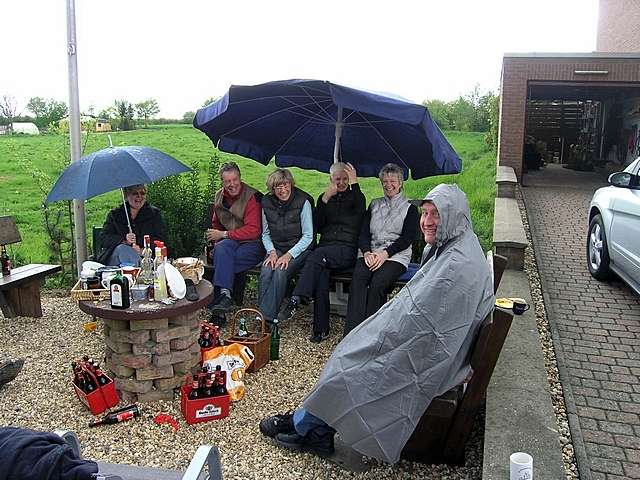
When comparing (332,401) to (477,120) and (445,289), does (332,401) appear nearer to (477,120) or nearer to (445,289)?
(445,289)

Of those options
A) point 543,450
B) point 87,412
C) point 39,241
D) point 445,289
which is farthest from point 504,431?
point 39,241

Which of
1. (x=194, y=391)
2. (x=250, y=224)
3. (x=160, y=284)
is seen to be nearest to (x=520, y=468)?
(x=194, y=391)

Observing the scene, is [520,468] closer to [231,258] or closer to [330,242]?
[330,242]

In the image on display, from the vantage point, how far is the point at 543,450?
295cm

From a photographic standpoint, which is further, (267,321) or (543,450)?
(267,321)

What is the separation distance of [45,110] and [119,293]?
22.4 feet

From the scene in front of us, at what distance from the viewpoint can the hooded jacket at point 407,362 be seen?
303 centimetres

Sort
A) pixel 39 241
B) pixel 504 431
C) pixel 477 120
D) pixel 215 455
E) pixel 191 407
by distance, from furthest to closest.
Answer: pixel 477 120 < pixel 39 241 < pixel 191 407 < pixel 504 431 < pixel 215 455

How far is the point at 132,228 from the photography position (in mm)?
5863

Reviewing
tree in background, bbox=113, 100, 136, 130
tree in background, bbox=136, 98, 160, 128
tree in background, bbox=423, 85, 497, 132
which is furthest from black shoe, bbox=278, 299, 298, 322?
tree in background, bbox=423, 85, 497, 132

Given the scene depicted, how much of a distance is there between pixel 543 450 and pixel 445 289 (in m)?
0.90

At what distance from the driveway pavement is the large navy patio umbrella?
1.80 m

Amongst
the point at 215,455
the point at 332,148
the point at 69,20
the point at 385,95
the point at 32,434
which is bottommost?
the point at 215,455

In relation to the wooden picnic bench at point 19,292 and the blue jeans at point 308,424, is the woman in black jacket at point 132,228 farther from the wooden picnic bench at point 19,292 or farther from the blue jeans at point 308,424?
the blue jeans at point 308,424
